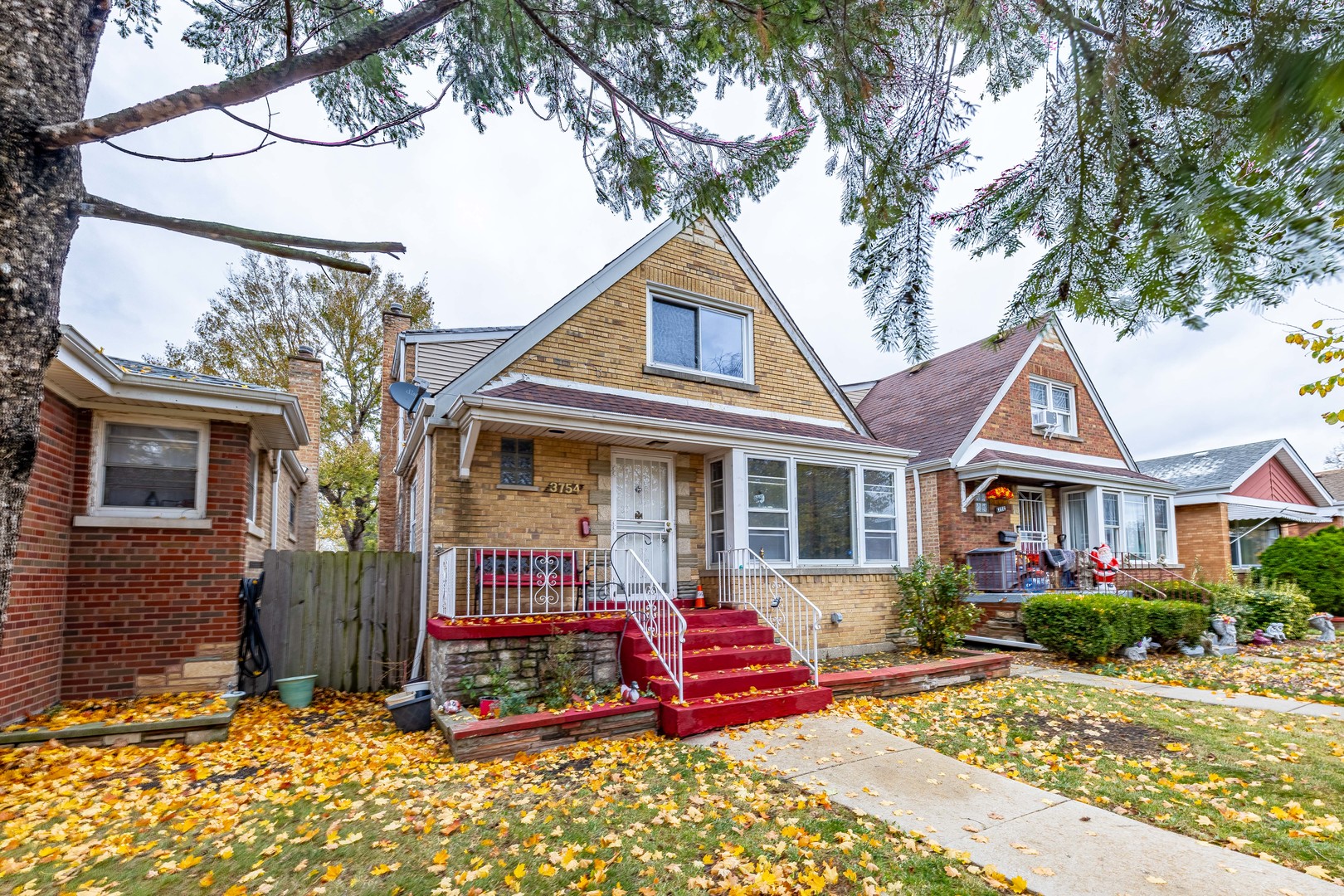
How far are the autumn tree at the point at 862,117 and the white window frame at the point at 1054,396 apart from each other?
1370 cm

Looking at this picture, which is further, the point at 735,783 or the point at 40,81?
the point at 735,783

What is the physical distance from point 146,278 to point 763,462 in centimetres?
2219

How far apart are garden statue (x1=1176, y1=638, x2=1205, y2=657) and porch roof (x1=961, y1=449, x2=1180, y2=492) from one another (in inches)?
152

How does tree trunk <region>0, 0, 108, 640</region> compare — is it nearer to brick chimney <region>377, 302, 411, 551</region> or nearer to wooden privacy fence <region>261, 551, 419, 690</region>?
wooden privacy fence <region>261, 551, 419, 690</region>

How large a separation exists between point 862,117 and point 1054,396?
586 inches

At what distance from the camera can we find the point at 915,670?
801 centimetres

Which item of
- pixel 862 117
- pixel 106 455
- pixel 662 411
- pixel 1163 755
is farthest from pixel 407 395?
pixel 1163 755

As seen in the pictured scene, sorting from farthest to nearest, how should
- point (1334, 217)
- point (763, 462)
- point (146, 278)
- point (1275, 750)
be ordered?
1. point (146, 278)
2. point (763, 462)
3. point (1275, 750)
4. point (1334, 217)

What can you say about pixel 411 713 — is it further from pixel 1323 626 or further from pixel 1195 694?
pixel 1323 626

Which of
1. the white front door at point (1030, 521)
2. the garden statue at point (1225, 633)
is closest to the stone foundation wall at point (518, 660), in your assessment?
the garden statue at point (1225, 633)

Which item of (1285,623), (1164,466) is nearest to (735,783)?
(1285,623)

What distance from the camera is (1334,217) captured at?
1558 mm

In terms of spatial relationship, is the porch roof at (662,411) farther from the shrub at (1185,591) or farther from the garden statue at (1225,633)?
the shrub at (1185,591)

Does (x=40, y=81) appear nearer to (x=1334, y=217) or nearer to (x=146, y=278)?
(x=1334, y=217)
